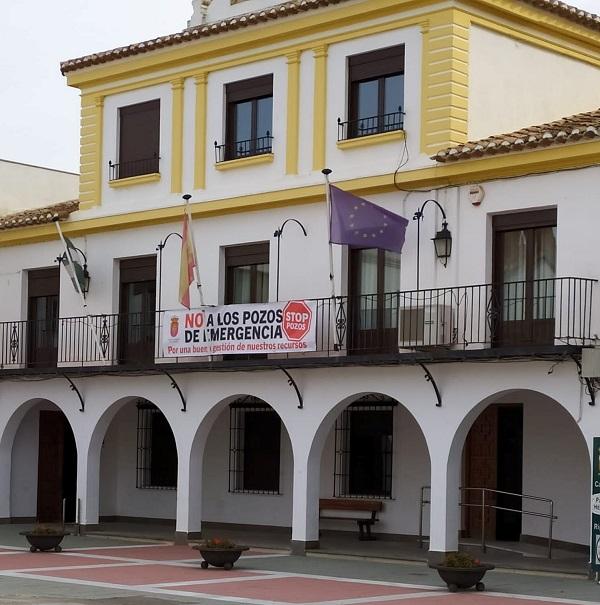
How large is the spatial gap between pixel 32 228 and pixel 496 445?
406 inches

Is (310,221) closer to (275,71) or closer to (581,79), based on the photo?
(275,71)

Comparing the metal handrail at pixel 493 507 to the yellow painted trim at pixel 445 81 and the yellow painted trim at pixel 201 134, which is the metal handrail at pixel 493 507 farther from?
the yellow painted trim at pixel 201 134

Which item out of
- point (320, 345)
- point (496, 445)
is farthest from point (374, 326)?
point (496, 445)

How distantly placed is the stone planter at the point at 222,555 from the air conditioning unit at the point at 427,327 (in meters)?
3.78

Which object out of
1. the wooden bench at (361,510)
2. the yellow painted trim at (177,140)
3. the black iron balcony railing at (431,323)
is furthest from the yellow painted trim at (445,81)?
the wooden bench at (361,510)

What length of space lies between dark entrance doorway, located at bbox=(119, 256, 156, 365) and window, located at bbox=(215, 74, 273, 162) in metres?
2.70

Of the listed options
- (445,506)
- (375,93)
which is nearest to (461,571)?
(445,506)

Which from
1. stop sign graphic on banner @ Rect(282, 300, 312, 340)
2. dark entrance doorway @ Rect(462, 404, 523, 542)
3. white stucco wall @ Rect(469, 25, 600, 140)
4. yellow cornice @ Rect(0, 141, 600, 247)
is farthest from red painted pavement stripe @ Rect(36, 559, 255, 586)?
white stucco wall @ Rect(469, 25, 600, 140)

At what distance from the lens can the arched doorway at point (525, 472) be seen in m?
21.9

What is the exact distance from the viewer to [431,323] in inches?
821

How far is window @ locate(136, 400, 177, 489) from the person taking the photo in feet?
91.3

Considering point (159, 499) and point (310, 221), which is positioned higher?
point (310, 221)

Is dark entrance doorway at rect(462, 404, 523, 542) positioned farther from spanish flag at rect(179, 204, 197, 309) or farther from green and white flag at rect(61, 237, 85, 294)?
green and white flag at rect(61, 237, 85, 294)

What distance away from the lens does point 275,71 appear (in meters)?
24.1
